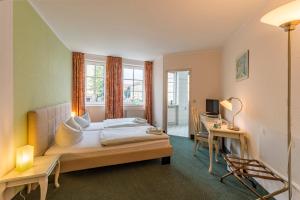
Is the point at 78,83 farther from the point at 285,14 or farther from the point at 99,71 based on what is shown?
the point at 285,14

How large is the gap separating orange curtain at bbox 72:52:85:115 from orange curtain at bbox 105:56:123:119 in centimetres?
78

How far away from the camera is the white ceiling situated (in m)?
2.21

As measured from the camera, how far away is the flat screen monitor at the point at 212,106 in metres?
4.07

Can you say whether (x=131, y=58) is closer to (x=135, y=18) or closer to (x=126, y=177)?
(x=135, y=18)

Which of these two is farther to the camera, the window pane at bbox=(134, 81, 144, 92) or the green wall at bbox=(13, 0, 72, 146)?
the window pane at bbox=(134, 81, 144, 92)

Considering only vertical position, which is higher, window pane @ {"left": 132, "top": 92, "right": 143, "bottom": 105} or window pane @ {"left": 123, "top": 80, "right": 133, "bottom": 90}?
window pane @ {"left": 123, "top": 80, "right": 133, "bottom": 90}

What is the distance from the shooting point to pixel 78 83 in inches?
189

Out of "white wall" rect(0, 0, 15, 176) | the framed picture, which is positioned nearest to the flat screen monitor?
the framed picture

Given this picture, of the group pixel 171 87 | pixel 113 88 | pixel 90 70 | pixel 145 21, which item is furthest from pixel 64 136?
pixel 171 87

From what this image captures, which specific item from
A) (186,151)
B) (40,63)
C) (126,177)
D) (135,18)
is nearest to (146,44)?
(135,18)

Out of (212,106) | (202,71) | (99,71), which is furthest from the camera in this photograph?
(99,71)

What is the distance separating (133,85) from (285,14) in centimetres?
502

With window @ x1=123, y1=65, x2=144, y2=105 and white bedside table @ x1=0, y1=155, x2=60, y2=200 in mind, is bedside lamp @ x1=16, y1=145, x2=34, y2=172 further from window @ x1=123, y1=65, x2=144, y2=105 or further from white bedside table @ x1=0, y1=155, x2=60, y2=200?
window @ x1=123, y1=65, x2=144, y2=105

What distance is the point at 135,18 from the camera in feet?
8.55
